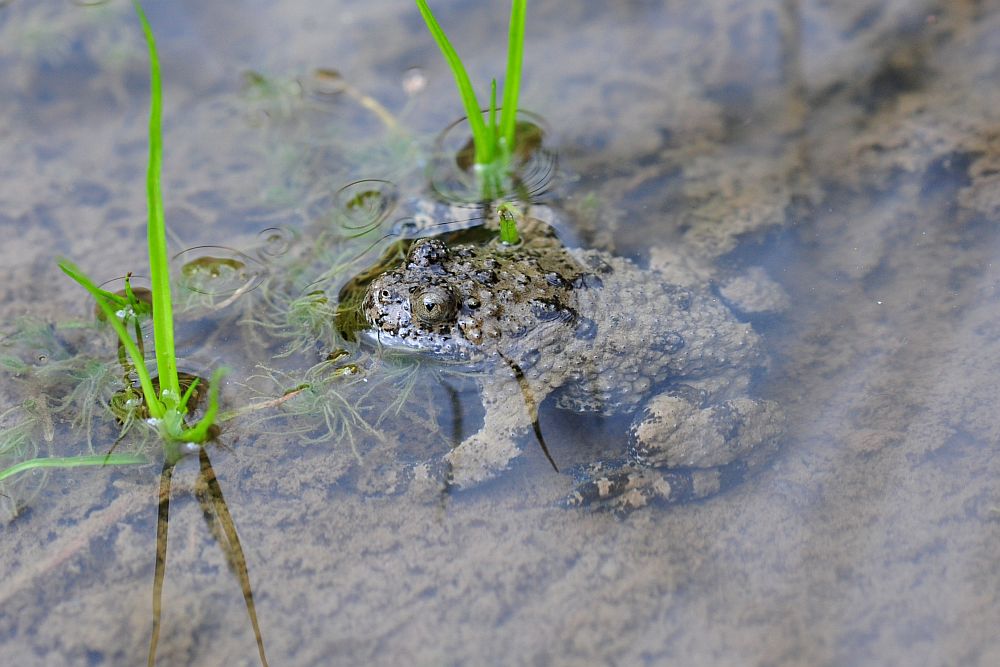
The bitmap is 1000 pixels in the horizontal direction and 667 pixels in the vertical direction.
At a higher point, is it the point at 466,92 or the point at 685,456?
the point at 466,92

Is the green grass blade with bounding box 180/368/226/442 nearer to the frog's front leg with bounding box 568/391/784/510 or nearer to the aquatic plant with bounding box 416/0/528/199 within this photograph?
the frog's front leg with bounding box 568/391/784/510

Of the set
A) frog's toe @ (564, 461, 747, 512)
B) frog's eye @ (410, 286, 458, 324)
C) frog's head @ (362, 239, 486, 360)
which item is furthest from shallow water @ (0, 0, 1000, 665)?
frog's eye @ (410, 286, 458, 324)

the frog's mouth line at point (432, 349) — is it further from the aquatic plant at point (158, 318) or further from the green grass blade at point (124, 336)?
the green grass blade at point (124, 336)

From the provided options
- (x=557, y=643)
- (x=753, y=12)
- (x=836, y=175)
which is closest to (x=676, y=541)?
(x=557, y=643)

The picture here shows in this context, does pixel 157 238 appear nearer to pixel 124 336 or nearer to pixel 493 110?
pixel 124 336

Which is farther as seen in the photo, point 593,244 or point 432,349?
point 593,244

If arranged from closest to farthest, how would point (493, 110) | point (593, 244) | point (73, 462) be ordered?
1. point (73, 462)
2. point (493, 110)
3. point (593, 244)

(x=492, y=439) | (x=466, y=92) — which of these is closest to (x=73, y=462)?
(x=492, y=439)
